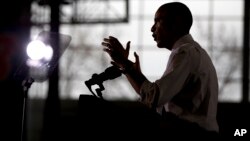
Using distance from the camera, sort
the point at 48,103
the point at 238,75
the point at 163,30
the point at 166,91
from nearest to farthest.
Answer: the point at 166,91 < the point at 163,30 < the point at 48,103 < the point at 238,75

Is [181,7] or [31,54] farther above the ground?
[181,7]

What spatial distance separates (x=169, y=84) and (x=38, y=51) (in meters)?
1.25

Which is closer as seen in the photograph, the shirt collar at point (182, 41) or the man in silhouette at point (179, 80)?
the man in silhouette at point (179, 80)

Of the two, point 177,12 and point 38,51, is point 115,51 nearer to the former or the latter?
point 177,12

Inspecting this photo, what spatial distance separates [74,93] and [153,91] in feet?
41.8

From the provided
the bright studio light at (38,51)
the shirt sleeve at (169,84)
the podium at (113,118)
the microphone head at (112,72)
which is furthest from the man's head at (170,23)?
the bright studio light at (38,51)

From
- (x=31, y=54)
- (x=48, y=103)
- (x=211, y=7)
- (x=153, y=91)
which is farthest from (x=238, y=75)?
(x=153, y=91)

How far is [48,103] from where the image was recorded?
282 inches

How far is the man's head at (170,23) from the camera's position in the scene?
225 cm

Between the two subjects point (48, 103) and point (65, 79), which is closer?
point (48, 103)

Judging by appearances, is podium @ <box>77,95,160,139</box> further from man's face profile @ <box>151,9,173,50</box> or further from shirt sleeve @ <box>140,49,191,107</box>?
man's face profile @ <box>151,9,173,50</box>

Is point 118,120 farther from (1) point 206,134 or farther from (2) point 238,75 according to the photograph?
(2) point 238,75

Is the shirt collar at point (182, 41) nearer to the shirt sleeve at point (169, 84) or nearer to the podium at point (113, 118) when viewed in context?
the shirt sleeve at point (169, 84)

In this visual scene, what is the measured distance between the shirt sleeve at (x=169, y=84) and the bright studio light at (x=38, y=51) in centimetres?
112
